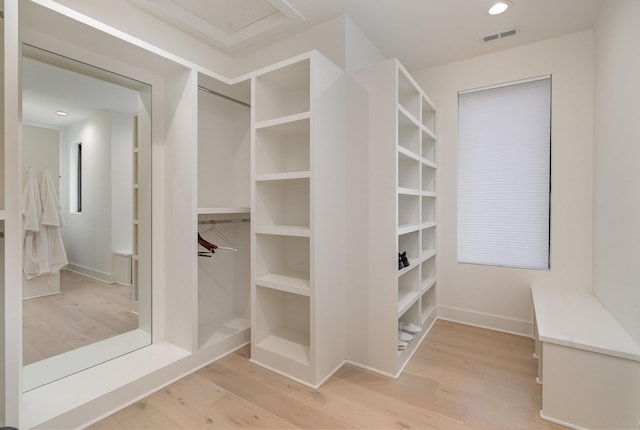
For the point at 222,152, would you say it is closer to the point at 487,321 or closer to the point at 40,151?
the point at 40,151

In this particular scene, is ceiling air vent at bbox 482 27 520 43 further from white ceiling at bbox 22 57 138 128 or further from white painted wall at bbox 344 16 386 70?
white ceiling at bbox 22 57 138 128

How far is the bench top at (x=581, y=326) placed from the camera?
1.59m

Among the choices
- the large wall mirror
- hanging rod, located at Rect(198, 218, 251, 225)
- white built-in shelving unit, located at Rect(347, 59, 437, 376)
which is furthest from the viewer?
hanging rod, located at Rect(198, 218, 251, 225)

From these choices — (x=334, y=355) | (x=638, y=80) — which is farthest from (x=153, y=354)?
(x=638, y=80)

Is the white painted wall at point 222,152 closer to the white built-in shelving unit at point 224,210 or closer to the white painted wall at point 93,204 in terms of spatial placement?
the white built-in shelving unit at point 224,210

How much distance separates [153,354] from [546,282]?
10.8 feet

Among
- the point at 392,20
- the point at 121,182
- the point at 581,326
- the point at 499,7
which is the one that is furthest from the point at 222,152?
the point at 581,326

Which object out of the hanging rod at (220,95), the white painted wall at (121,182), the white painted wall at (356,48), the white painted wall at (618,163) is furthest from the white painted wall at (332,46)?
the white painted wall at (618,163)

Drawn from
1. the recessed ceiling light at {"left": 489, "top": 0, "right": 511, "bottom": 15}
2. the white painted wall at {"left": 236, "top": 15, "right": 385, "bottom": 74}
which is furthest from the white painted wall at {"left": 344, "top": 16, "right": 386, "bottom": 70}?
the recessed ceiling light at {"left": 489, "top": 0, "right": 511, "bottom": 15}

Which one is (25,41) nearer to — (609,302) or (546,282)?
(609,302)

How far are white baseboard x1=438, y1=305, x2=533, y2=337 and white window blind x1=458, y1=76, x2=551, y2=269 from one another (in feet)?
1.70

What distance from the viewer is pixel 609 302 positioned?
82.3 inches

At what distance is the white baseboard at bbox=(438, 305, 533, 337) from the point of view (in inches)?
112

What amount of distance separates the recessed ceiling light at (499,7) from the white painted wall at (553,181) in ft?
2.25
